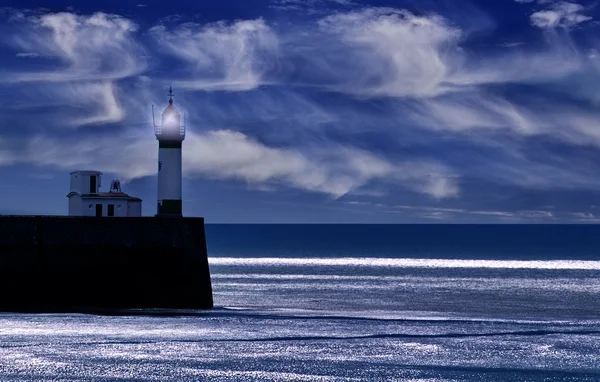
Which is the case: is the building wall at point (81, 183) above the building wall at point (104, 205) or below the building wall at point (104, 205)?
above

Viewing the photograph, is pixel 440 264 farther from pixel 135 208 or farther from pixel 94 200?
pixel 94 200

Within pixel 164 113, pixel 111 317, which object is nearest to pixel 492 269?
pixel 164 113

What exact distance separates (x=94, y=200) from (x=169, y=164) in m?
3.59

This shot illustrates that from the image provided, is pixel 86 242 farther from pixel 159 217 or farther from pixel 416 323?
pixel 416 323

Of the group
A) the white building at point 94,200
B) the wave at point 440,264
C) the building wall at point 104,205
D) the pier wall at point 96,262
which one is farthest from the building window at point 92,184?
the wave at point 440,264

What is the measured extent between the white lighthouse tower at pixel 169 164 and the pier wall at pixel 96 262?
232 cm

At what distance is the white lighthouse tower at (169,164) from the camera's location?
33.0 meters

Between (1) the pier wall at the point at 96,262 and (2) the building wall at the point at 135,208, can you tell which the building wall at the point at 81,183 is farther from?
(1) the pier wall at the point at 96,262

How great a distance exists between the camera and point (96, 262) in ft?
99.0

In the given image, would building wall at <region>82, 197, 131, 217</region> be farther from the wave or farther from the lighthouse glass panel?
the wave

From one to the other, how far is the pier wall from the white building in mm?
4212

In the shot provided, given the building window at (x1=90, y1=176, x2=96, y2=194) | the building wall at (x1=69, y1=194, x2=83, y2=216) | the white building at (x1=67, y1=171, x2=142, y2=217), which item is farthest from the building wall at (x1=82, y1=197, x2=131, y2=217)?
the building window at (x1=90, y1=176, x2=96, y2=194)

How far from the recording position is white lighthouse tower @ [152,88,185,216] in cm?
3297

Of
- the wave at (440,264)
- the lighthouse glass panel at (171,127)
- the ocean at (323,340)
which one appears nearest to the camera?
the ocean at (323,340)
